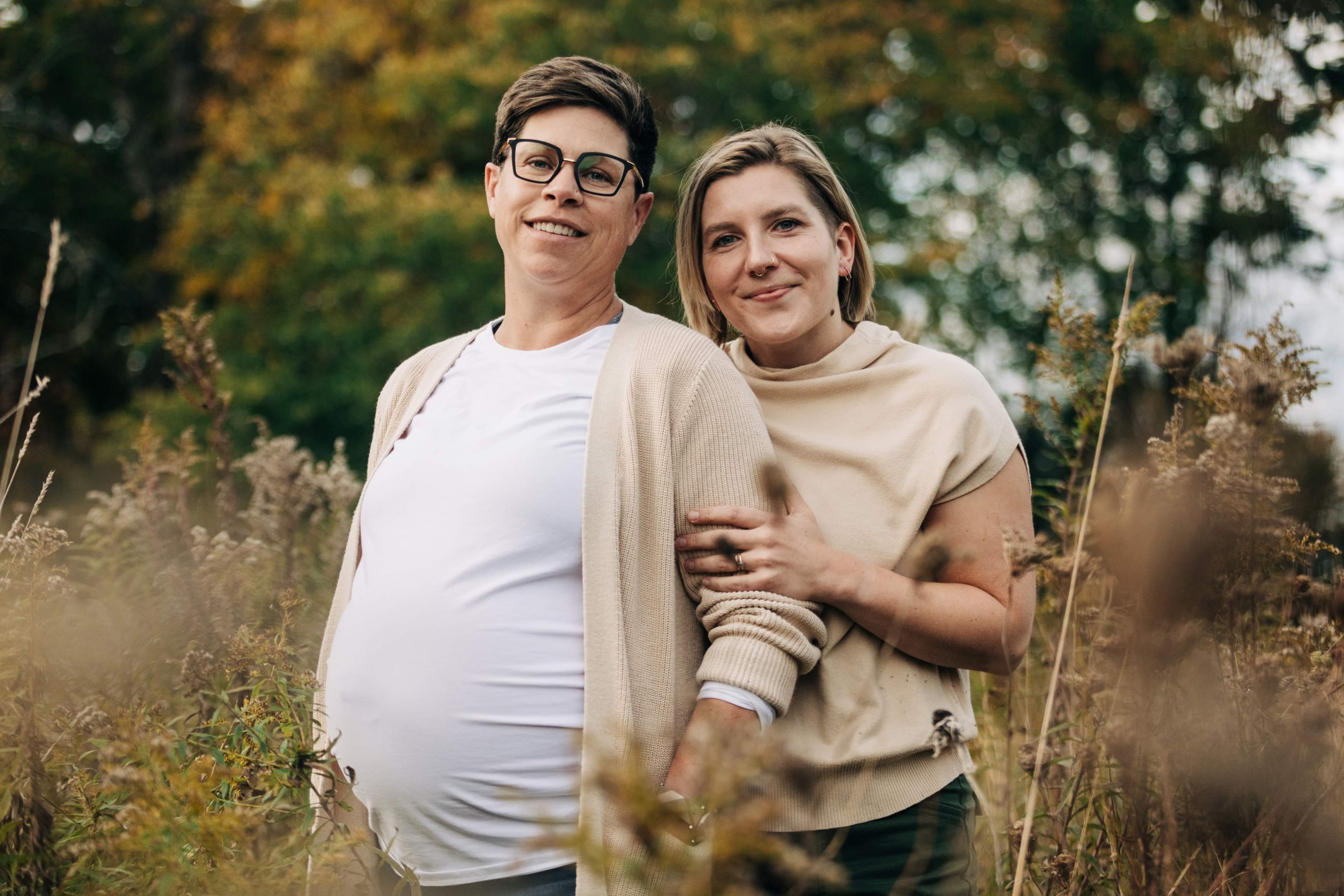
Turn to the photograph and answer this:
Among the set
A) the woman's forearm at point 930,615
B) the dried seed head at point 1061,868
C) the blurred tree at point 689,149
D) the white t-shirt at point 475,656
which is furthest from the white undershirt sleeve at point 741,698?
the blurred tree at point 689,149

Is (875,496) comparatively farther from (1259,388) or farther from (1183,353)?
(1183,353)

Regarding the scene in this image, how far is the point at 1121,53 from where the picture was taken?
48.2ft

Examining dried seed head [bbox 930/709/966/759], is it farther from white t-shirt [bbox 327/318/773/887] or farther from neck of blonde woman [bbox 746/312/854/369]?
neck of blonde woman [bbox 746/312/854/369]

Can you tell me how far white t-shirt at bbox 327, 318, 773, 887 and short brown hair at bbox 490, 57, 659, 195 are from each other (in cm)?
64

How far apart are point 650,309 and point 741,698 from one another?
1139 centimetres

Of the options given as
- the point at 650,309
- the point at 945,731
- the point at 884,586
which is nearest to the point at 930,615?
the point at 884,586

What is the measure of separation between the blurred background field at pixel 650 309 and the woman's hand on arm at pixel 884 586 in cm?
17

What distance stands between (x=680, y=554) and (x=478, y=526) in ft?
1.29

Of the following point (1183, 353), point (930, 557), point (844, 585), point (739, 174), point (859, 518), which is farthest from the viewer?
point (1183, 353)

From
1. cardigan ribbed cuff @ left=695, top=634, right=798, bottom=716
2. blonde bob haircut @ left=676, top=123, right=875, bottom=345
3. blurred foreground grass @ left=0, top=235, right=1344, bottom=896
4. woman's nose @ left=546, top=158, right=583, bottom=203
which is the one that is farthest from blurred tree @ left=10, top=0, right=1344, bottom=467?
cardigan ribbed cuff @ left=695, top=634, right=798, bottom=716

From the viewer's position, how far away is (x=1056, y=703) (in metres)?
2.87

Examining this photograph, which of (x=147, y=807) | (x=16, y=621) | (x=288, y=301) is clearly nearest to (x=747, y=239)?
(x=147, y=807)

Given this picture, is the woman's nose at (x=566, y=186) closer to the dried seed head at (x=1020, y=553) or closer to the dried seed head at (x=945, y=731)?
the dried seed head at (x=1020, y=553)

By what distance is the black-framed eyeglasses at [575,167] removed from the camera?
2.35 meters
